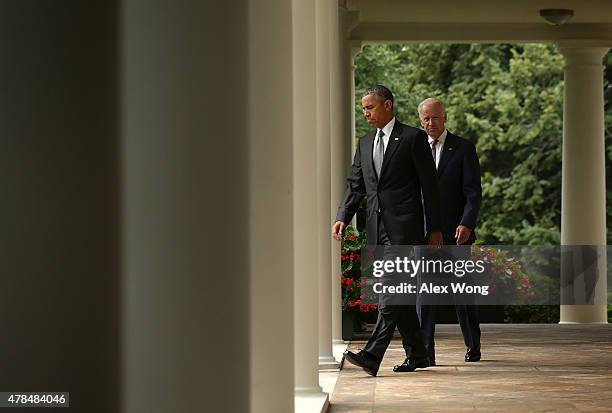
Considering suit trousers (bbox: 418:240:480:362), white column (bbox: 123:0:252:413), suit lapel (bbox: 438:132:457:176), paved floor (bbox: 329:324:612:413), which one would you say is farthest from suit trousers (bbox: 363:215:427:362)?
white column (bbox: 123:0:252:413)

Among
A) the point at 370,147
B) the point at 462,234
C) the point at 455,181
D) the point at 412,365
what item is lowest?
the point at 412,365

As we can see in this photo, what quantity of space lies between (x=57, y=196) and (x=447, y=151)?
1481 cm

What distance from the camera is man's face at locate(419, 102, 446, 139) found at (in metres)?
20.5

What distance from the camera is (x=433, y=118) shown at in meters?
20.5

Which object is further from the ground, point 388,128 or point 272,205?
point 388,128

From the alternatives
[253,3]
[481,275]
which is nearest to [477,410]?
[253,3]

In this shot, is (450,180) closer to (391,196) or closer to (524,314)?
(391,196)

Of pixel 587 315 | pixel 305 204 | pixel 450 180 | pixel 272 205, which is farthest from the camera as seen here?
pixel 587 315

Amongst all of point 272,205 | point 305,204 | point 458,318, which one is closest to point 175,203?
point 272,205

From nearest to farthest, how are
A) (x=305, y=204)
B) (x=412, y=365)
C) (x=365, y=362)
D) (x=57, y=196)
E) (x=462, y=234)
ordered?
(x=57, y=196) → (x=305, y=204) → (x=365, y=362) → (x=412, y=365) → (x=462, y=234)

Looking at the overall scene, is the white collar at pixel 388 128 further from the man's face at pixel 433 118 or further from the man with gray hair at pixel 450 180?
the man's face at pixel 433 118

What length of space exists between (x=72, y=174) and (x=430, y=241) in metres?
12.4

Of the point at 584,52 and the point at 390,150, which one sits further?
the point at 584,52

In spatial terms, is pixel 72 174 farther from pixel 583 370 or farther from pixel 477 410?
Answer: pixel 583 370
